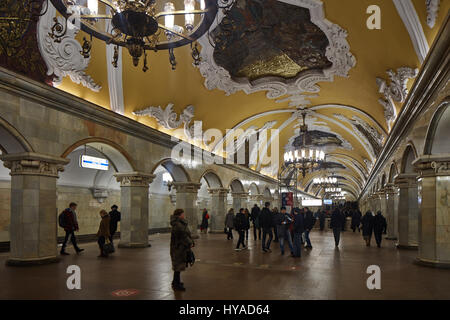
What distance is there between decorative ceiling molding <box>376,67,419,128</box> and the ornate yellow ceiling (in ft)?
0.12

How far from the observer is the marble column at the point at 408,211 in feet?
38.6

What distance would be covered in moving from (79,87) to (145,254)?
464 cm

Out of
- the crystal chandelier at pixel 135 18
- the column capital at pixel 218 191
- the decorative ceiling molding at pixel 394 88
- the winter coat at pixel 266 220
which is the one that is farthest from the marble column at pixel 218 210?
the crystal chandelier at pixel 135 18

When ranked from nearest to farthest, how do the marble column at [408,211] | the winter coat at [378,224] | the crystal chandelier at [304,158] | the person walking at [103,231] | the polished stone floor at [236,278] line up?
the polished stone floor at [236,278]
the person walking at [103,231]
the marble column at [408,211]
the winter coat at [378,224]
the crystal chandelier at [304,158]

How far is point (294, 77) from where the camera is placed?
13.5m

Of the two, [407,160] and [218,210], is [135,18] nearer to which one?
[407,160]

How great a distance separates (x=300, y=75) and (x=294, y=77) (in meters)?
0.32

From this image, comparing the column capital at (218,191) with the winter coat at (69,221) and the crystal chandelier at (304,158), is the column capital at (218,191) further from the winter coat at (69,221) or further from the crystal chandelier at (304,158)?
the winter coat at (69,221)

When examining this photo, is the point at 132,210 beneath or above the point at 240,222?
above

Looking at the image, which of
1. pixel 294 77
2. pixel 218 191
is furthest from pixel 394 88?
pixel 218 191

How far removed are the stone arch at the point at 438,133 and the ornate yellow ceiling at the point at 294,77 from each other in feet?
4.94

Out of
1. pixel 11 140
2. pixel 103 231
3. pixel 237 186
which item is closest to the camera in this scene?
pixel 11 140

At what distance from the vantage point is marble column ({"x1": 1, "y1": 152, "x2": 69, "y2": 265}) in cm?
799

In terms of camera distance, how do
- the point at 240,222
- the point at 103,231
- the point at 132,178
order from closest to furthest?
1. the point at 103,231
2. the point at 240,222
3. the point at 132,178
